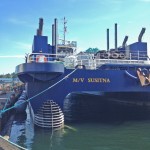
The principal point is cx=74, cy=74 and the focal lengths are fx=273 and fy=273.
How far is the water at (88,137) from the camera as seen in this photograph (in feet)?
35.1

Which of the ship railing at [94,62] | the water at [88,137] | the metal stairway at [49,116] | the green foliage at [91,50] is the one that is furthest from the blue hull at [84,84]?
the green foliage at [91,50]

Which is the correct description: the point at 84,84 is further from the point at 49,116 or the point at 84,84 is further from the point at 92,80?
the point at 49,116

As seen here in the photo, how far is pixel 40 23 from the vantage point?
1805 centimetres

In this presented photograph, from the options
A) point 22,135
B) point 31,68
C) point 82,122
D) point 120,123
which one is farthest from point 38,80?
point 120,123

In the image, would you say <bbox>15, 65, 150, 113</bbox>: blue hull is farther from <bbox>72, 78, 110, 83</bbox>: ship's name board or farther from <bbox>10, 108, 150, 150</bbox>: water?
<bbox>10, 108, 150, 150</bbox>: water

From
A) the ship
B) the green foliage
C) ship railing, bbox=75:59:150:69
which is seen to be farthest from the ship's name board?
the green foliage

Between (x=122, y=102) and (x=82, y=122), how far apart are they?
4.31 m

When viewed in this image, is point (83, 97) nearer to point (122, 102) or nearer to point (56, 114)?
point (122, 102)

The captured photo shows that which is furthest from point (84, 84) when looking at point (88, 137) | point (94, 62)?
point (88, 137)

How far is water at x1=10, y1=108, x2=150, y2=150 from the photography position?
35.1ft

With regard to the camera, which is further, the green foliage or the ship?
the green foliage

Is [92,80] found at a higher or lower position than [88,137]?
higher

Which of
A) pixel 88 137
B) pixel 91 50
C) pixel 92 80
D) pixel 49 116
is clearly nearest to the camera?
pixel 88 137

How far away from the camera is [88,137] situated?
39.9 ft
